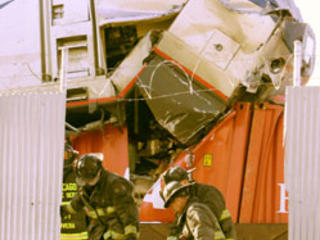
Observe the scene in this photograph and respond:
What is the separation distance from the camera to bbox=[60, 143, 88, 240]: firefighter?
8341 millimetres

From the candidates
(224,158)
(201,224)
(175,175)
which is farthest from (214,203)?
(224,158)

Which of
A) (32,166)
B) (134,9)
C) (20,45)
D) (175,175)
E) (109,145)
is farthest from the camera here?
(20,45)

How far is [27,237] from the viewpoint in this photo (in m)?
5.58

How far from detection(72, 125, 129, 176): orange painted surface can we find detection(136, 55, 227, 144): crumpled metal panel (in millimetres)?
796

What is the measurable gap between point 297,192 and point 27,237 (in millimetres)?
2503

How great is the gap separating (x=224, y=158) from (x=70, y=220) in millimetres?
2387

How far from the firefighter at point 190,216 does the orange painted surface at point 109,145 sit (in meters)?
3.40

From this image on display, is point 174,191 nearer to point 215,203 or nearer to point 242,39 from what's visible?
point 215,203

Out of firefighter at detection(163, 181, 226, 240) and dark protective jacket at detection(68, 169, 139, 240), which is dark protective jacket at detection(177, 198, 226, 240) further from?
dark protective jacket at detection(68, 169, 139, 240)

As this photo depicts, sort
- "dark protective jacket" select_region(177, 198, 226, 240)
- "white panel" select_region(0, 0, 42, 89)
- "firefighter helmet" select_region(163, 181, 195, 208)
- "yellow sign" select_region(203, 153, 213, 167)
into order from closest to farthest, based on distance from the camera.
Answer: "dark protective jacket" select_region(177, 198, 226, 240) → "firefighter helmet" select_region(163, 181, 195, 208) → "yellow sign" select_region(203, 153, 213, 167) → "white panel" select_region(0, 0, 42, 89)

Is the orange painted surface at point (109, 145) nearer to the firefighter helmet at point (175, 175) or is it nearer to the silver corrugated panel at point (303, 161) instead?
the firefighter helmet at point (175, 175)

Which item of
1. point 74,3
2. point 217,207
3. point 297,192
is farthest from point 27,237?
point 74,3

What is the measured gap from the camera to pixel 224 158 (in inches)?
342

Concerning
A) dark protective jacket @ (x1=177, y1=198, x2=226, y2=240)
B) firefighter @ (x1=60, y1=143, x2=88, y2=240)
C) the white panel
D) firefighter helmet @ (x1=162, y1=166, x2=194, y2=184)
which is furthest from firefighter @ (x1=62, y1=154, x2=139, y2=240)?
the white panel
